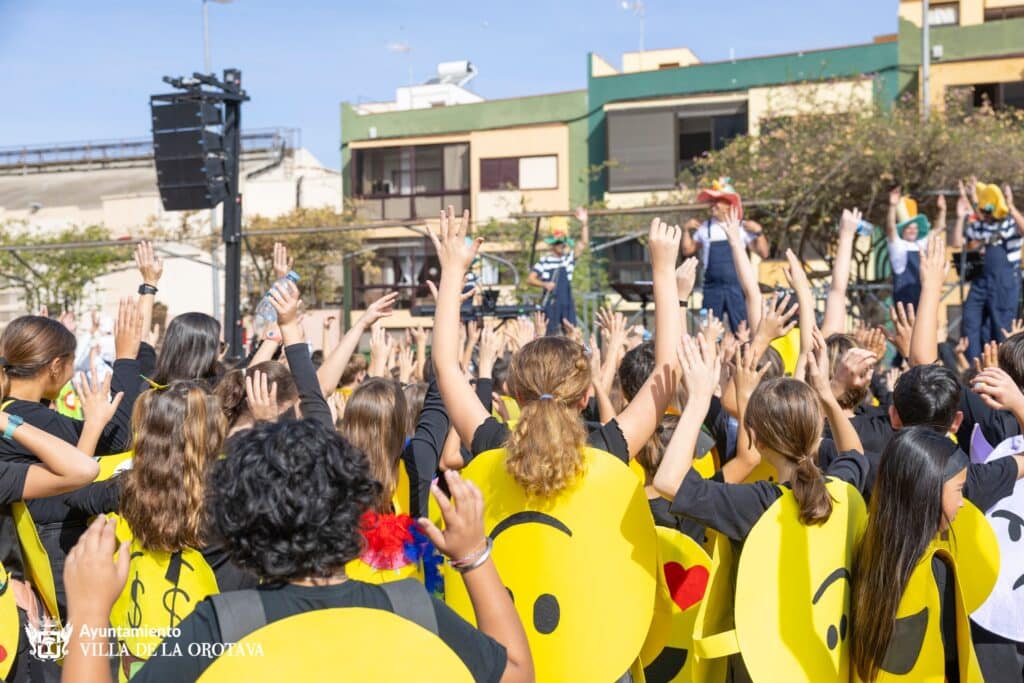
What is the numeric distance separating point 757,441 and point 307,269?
2290 cm

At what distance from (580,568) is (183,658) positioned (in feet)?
4.59

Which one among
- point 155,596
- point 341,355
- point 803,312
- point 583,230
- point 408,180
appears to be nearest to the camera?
point 155,596

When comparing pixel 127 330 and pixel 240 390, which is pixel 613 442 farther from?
pixel 127 330

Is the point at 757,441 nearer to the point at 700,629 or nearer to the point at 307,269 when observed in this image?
the point at 700,629

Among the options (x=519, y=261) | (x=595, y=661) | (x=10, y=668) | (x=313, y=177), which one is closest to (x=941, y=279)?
(x=595, y=661)

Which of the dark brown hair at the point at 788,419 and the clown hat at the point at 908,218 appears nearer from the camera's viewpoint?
the dark brown hair at the point at 788,419

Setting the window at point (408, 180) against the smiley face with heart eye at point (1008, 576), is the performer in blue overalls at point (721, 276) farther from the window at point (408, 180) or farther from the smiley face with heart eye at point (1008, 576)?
the window at point (408, 180)

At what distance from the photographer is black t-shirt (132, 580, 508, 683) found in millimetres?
1743

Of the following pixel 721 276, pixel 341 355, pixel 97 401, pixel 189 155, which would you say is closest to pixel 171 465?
pixel 97 401

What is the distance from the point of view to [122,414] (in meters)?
4.09

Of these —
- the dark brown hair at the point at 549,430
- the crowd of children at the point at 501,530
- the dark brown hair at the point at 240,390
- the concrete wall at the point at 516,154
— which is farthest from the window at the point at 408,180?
the dark brown hair at the point at 549,430

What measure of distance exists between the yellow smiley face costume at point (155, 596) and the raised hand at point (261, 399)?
0.93 metres

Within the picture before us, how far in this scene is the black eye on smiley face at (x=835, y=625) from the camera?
292 centimetres

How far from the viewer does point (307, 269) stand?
2538 cm
